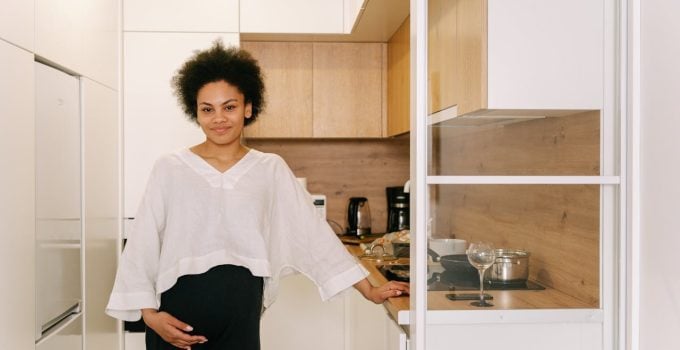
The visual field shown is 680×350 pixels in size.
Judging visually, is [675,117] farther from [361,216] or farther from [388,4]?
[361,216]

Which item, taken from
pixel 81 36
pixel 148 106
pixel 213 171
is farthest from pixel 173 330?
pixel 148 106

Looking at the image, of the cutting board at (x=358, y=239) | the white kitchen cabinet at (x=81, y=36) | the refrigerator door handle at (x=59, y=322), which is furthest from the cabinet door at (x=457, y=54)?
the cutting board at (x=358, y=239)

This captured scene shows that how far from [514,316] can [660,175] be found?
483 mm

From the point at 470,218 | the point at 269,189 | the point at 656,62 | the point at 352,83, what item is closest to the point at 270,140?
the point at 352,83

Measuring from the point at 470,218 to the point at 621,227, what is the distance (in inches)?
14.1

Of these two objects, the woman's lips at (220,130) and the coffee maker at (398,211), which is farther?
the coffee maker at (398,211)

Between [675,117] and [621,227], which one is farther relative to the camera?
[621,227]

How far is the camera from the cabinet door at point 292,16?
3615 millimetres

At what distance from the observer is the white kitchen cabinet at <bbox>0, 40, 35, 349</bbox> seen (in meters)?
1.94

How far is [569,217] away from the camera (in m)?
1.80

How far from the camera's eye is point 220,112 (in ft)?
7.25

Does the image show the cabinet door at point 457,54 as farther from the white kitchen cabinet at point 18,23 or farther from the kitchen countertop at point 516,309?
the white kitchen cabinet at point 18,23

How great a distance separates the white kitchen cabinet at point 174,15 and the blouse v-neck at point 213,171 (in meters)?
1.33

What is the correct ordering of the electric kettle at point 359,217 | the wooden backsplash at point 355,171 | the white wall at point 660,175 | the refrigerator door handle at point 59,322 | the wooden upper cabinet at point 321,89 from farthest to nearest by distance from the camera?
1. the wooden backsplash at point 355,171
2. the electric kettle at point 359,217
3. the wooden upper cabinet at point 321,89
4. the refrigerator door handle at point 59,322
5. the white wall at point 660,175
